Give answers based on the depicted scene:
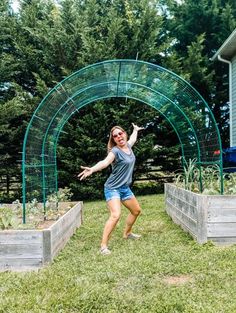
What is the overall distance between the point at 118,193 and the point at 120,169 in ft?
1.04

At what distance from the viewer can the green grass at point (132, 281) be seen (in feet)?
10.7

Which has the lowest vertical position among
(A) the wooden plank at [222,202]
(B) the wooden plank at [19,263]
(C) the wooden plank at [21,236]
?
(B) the wooden plank at [19,263]

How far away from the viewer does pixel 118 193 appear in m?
5.57

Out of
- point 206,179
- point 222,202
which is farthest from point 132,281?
point 206,179

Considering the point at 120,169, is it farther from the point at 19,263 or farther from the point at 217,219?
the point at 19,263

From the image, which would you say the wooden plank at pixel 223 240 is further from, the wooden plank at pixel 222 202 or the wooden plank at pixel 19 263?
the wooden plank at pixel 19 263

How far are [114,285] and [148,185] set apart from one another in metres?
10.6

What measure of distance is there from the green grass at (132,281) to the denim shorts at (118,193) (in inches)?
24.9

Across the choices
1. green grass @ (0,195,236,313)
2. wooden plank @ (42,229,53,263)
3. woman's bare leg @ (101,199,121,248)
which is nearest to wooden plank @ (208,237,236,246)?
green grass @ (0,195,236,313)

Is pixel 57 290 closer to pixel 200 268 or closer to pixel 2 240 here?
pixel 2 240

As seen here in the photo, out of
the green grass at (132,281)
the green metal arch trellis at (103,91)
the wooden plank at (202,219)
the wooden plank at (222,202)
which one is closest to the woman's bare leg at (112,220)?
the green grass at (132,281)

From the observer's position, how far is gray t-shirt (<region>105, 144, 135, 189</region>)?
555 cm

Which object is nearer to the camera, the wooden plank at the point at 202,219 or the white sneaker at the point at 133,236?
the wooden plank at the point at 202,219

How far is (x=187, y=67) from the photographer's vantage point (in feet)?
48.5
